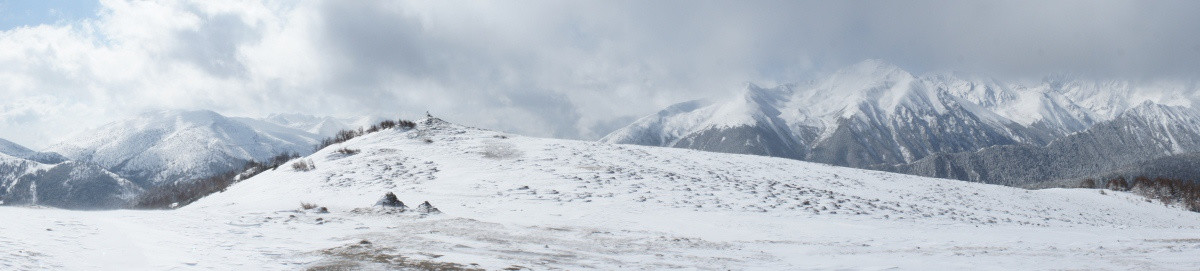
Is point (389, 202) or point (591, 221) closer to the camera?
point (591, 221)

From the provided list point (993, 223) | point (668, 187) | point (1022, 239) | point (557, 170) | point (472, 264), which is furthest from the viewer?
point (557, 170)

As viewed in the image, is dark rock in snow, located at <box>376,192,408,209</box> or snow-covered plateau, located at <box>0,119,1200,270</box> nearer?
snow-covered plateau, located at <box>0,119,1200,270</box>

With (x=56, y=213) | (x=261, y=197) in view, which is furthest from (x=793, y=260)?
(x=261, y=197)

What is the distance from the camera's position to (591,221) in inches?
796

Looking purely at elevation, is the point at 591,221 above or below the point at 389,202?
below

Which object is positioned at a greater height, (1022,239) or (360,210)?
(360,210)

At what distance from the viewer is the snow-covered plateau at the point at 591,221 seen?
12.2 metres

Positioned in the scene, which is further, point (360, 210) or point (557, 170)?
point (557, 170)

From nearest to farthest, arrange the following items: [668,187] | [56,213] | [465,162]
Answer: [56,213]
[668,187]
[465,162]

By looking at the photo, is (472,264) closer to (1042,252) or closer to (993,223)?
(1042,252)

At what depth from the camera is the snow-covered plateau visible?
12.2 m

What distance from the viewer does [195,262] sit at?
10.3 m

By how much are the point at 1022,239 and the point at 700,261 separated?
12.4m

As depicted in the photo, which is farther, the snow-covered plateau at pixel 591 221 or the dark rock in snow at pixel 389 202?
the dark rock in snow at pixel 389 202
